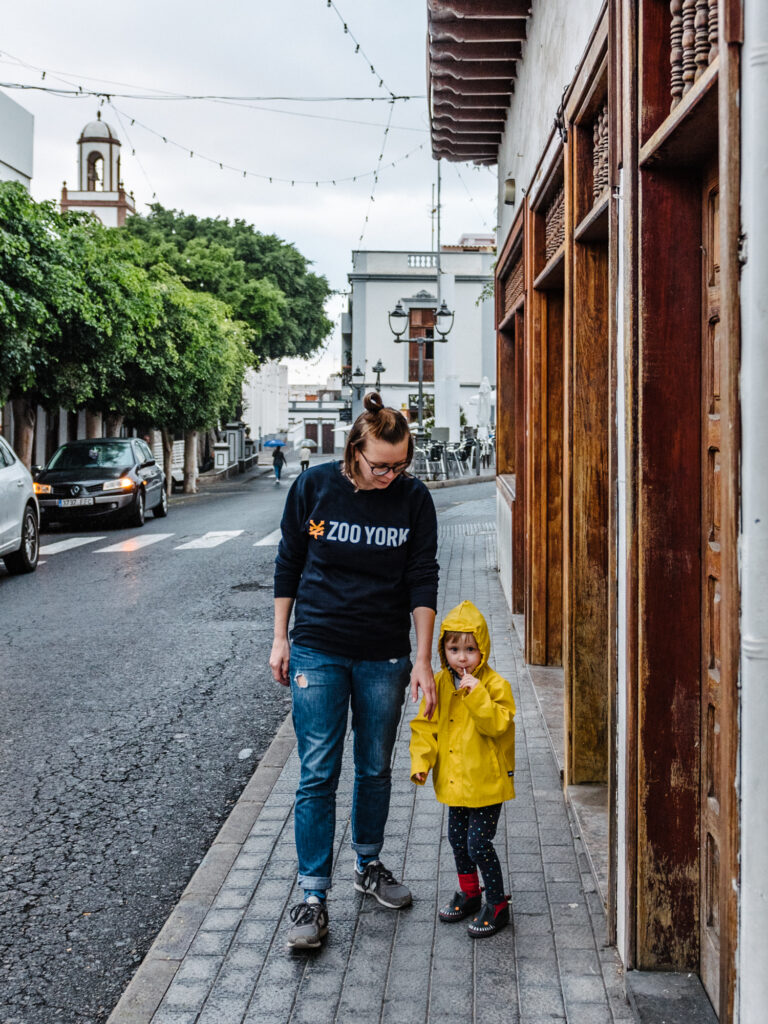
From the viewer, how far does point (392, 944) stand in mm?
3844

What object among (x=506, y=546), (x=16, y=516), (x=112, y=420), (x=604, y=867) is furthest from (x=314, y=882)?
(x=112, y=420)

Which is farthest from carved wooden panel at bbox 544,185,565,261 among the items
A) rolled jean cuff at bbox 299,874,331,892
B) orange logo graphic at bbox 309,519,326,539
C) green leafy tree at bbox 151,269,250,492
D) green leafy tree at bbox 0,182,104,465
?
green leafy tree at bbox 151,269,250,492

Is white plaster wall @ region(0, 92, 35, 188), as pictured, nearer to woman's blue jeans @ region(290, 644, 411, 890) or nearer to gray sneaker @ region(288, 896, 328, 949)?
woman's blue jeans @ region(290, 644, 411, 890)

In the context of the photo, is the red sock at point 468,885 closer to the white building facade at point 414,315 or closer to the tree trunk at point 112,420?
the tree trunk at point 112,420

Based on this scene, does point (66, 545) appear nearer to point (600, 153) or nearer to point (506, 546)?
point (506, 546)

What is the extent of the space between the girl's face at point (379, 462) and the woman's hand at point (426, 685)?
1.99 feet

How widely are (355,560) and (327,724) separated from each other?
1.82 ft

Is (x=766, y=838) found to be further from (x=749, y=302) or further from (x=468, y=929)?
(x=468, y=929)

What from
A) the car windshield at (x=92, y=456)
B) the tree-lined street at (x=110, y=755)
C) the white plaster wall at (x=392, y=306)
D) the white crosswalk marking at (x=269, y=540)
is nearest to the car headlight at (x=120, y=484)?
the car windshield at (x=92, y=456)

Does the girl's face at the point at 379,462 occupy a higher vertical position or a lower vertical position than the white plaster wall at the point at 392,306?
A: lower

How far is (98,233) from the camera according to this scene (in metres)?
24.7

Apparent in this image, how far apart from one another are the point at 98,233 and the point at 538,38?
1899cm

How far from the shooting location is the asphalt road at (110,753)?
4059 mm

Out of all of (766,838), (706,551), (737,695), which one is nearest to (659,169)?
(706,551)
